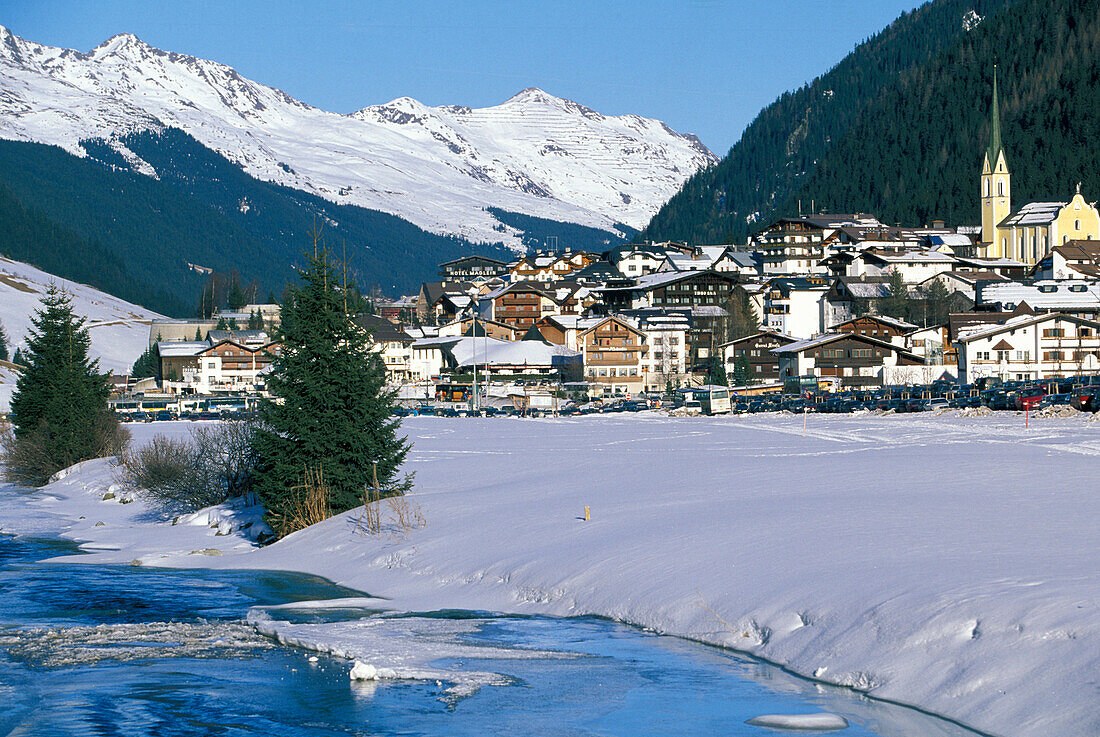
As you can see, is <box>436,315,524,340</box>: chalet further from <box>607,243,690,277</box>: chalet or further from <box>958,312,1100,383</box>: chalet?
<box>958,312,1100,383</box>: chalet

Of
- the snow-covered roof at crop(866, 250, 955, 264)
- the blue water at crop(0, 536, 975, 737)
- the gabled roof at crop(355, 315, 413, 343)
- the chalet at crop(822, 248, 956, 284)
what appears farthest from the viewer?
the snow-covered roof at crop(866, 250, 955, 264)

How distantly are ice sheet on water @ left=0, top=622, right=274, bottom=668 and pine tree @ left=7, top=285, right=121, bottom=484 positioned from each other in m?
38.3

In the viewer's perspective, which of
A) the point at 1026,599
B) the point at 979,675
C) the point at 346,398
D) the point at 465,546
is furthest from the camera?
the point at 346,398

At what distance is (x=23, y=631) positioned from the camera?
2253 centimetres

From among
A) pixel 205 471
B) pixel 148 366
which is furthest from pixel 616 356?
pixel 205 471

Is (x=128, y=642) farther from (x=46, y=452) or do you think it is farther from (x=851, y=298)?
(x=851, y=298)


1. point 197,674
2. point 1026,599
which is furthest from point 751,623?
point 197,674

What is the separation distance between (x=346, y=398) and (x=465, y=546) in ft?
24.2

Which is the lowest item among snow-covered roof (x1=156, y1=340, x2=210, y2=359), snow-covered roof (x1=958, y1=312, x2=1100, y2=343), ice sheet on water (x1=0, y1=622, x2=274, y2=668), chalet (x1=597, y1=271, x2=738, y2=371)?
ice sheet on water (x1=0, y1=622, x2=274, y2=668)

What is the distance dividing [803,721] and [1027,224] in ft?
549

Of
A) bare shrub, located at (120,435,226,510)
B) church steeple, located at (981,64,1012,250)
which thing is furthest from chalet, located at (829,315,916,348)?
bare shrub, located at (120,435,226,510)

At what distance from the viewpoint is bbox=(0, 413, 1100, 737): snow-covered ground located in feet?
57.0

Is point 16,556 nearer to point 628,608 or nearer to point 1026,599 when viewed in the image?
point 628,608

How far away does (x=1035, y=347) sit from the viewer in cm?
9931
